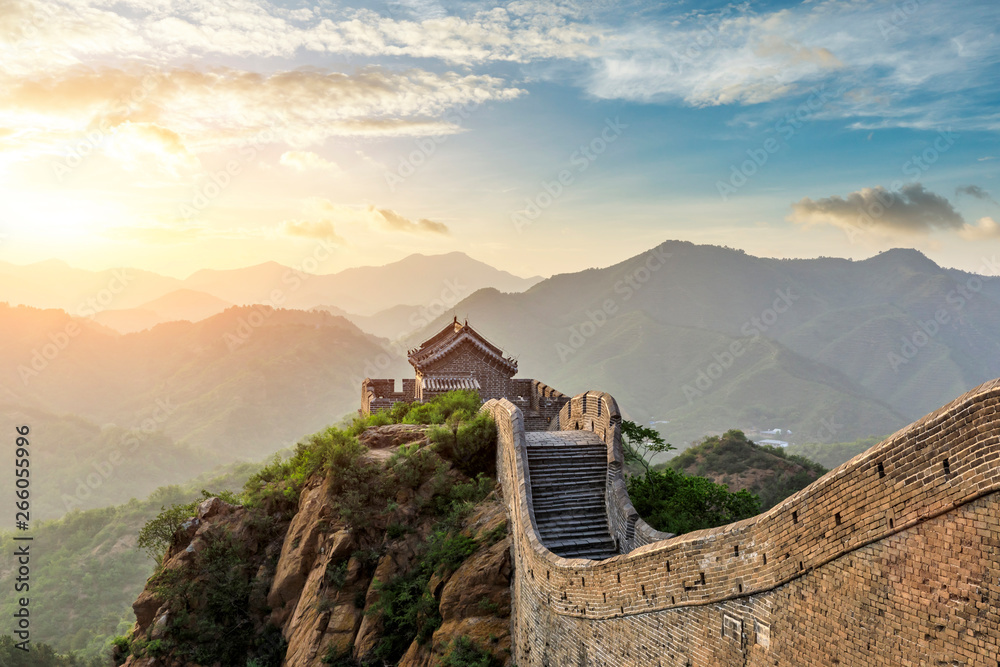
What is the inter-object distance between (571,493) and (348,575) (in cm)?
610

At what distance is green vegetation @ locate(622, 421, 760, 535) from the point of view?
15555 mm

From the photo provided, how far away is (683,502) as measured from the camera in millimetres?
16031

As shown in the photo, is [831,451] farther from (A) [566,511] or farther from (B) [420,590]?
(B) [420,590]

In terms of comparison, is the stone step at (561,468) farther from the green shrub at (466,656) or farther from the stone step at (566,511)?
the green shrub at (466,656)

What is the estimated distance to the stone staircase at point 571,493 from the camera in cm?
1457

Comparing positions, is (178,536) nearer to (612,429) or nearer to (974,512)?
(612,429)

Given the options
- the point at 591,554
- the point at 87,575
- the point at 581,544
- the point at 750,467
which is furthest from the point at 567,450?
the point at 87,575

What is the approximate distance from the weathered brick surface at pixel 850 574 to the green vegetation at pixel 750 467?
34.8 meters

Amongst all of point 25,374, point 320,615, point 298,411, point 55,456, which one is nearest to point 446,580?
point 320,615

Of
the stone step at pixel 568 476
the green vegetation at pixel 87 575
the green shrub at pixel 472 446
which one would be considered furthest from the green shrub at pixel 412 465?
the green vegetation at pixel 87 575

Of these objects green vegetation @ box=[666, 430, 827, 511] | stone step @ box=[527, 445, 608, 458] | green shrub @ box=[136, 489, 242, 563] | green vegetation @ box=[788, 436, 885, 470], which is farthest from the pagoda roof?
green vegetation @ box=[788, 436, 885, 470]

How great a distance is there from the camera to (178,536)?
19.6m

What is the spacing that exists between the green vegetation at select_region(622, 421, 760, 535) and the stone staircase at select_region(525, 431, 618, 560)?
118cm

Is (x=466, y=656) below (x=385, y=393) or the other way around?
below
